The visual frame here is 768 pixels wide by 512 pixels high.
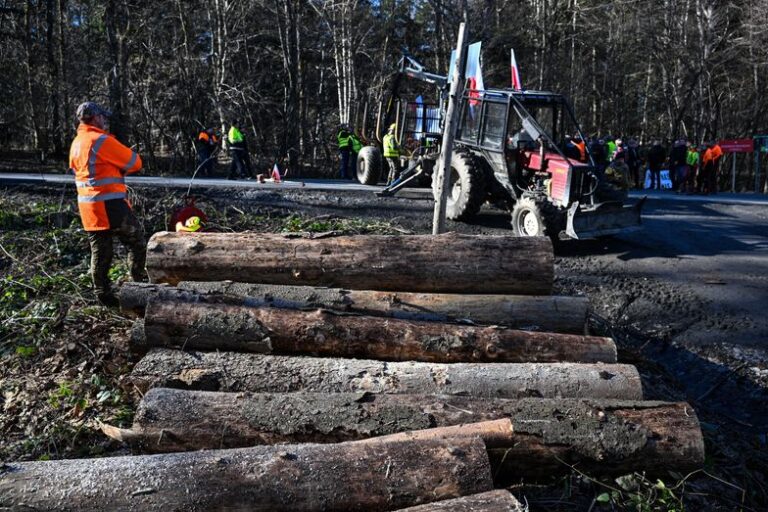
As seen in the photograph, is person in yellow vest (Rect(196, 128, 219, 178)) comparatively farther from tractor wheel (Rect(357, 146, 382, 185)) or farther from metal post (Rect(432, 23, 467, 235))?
metal post (Rect(432, 23, 467, 235))

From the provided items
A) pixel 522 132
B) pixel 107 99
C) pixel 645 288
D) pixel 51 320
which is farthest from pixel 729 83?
pixel 51 320

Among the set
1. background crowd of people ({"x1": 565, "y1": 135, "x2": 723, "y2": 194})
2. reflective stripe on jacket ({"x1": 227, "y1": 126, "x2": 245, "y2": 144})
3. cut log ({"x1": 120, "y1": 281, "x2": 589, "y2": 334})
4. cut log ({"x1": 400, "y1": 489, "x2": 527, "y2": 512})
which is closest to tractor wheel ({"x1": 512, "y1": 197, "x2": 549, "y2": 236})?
cut log ({"x1": 120, "y1": 281, "x2": 589, "y2": 334})

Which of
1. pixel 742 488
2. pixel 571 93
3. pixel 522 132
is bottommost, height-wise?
pixel 742 488

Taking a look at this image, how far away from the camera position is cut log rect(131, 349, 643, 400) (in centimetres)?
417

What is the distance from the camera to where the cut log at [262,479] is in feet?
9.76

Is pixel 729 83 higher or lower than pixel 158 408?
higher

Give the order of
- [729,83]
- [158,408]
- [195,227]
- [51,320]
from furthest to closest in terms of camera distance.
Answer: [729,83], [195,227], [51,320], [158,408]

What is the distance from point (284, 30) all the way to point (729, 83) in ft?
61.8

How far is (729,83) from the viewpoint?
1081 inches

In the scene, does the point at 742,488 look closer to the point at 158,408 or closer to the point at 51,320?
the point at 158,408

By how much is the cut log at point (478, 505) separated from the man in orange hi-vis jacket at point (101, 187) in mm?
4273

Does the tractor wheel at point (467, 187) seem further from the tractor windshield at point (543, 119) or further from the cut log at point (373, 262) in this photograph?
the cut log at point (373, 262)

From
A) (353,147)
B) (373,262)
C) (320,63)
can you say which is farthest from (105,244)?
(320,63)

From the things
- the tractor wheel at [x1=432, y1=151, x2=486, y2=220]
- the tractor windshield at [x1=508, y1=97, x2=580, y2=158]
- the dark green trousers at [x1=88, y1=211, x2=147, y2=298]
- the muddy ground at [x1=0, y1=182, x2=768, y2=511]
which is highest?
the tractor windshield at [x1=508, y1=97, x2=580, y2=158]
